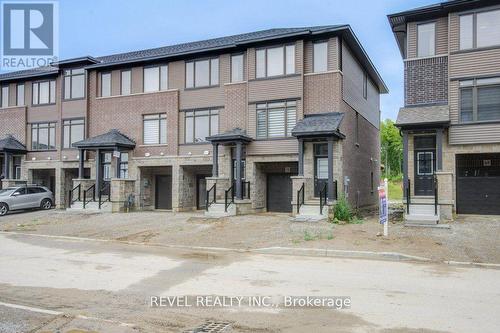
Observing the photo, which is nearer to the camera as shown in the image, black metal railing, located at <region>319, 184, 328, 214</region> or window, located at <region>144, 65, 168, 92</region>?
black metal railing, located at <region>319, 184, 328, 214</region>

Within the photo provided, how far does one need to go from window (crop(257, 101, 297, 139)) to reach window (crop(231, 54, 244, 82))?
2.21m

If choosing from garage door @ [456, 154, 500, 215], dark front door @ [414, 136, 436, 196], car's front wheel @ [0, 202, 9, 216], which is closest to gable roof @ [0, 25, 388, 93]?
dark front door @ [414, 136, 436, 196]

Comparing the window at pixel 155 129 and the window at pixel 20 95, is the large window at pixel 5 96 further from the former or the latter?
the window at pixel 155 129

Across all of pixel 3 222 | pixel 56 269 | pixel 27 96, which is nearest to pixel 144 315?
pixel 56 269

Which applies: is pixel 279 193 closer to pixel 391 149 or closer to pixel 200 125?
pixel 200 125

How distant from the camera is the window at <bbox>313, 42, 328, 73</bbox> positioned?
2066 cm

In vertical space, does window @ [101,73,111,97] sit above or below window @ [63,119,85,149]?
above

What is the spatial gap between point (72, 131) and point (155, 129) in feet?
21.2

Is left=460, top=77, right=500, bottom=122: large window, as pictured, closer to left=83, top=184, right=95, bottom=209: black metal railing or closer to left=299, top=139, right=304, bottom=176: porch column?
left=299, top=139, right=304, bottom=176: porch column

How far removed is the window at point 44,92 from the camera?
29.0 m

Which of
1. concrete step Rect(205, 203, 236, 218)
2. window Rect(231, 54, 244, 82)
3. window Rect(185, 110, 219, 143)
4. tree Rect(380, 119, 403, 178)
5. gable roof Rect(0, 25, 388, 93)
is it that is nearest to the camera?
concrete step Rect(205, 203, 236, 218)

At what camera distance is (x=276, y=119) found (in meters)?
21.4

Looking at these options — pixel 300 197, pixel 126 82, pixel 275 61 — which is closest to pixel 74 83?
pixel 126 82

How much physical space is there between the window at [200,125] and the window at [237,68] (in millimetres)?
2116
